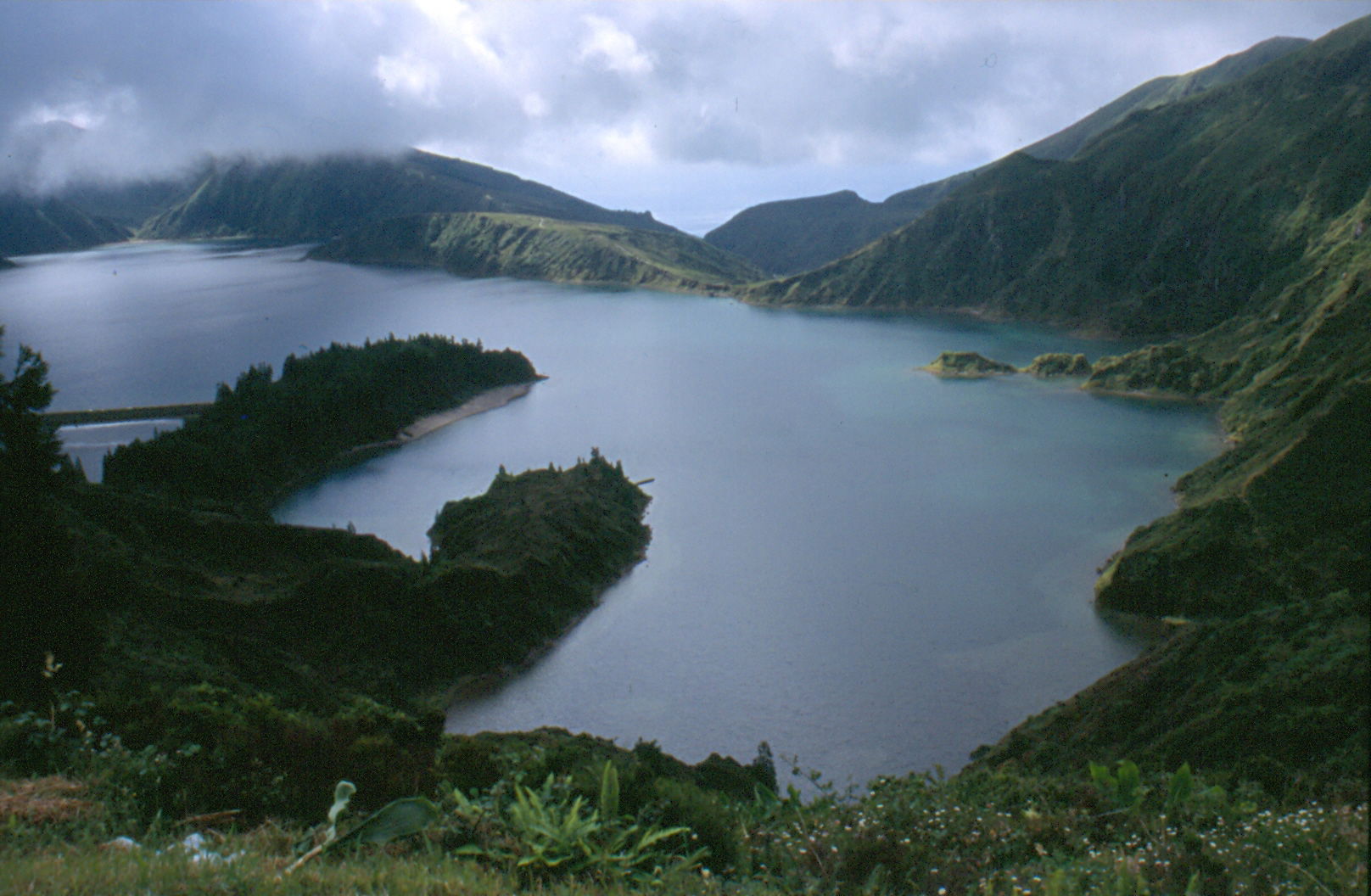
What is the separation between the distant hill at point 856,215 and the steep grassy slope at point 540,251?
1045 inches

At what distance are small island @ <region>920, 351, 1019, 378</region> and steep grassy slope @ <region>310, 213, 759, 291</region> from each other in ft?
195

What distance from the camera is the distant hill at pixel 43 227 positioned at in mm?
155000

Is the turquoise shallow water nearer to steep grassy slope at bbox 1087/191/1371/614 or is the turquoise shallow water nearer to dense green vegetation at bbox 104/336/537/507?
steep grassy slope at bbox 1087/191/1371/614

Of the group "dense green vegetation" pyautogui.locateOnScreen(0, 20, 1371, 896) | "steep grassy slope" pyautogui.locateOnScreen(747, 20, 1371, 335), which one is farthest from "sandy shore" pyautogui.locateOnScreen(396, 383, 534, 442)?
"steep grassy slope" pyautogui.locateOnScreen(747, 20, 1371, 335)

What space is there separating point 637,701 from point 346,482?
27.5 m

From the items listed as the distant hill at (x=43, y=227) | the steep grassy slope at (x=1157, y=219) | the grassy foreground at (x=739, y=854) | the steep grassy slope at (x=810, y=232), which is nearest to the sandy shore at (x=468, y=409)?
the grassy foreground at (x=739, y=854)

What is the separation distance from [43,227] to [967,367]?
169385mm

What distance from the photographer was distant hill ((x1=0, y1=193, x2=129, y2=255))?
6102 inches

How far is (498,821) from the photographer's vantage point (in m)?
5.57

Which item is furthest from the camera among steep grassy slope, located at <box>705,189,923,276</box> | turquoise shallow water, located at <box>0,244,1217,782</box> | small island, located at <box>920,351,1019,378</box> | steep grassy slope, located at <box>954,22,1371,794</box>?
steep grassy slope, located at <box>705,189,923,276</box>

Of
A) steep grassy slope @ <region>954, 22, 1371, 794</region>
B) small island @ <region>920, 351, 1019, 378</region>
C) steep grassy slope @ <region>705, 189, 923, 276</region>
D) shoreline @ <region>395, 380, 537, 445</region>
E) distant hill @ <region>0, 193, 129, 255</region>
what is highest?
steep grassy slope @ <region>705, 189, 923, 276</region>

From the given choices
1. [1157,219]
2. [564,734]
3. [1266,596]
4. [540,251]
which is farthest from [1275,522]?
[540,251]

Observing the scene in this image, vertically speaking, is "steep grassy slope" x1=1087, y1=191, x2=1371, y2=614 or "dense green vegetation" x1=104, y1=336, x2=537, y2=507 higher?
"steep grassy slope" x1=1087, y1=191, x2=1371, y2=614

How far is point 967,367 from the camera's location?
6688 cm
